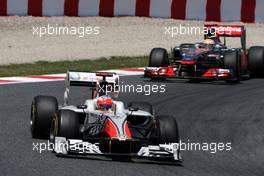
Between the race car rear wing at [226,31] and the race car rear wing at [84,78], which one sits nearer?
the race car rear wing at [84,78]

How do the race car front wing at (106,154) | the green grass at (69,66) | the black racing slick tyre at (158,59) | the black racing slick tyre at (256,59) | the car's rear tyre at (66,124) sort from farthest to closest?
the black racing slick tyre at (256,59)
the green grass at (69,66)
the black racing slick tyre at (158,59)
the car's rear tyre at (66,124)
the race car front wing at (106,154)

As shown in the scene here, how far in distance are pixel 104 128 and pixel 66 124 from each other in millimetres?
439

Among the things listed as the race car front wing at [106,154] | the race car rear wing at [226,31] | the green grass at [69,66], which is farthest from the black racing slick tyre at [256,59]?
the race car front wing at [106,154]

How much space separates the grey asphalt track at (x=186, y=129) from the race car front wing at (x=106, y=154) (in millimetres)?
143

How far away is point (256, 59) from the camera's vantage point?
19.9m

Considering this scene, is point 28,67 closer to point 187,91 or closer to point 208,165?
point 187,91

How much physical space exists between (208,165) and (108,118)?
50.8 inches

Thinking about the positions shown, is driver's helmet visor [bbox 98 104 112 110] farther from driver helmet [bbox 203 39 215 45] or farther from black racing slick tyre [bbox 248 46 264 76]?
black racing slick tyre [bbox 248 46 264 76]

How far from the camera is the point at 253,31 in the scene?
2641 centimetres

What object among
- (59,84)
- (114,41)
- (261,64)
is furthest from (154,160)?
(114,41)

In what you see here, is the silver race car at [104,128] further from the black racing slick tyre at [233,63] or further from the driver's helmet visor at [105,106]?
the black racing slick tyre at [233,63]

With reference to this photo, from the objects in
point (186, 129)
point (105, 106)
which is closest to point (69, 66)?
point (186, 129)

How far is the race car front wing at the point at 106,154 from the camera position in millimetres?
10555

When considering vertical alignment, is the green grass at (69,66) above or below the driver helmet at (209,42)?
below
